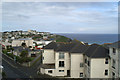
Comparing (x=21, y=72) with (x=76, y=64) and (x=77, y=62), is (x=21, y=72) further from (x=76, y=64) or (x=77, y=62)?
(x=77, y=62)

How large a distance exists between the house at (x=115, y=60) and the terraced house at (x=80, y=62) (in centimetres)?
47

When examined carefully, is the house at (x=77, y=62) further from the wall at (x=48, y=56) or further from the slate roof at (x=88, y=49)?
the wall at (x=48, y=56)

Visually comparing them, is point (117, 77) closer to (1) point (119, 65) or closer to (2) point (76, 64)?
(1) point (119, 65)

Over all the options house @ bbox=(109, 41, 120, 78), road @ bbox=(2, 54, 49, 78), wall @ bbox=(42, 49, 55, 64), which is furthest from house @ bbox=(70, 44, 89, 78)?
wall @ bbox=(42, 49, 55, 64)

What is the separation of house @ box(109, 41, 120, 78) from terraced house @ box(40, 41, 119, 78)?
472mm

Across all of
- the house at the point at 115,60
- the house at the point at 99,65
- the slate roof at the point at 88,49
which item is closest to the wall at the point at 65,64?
the slate roof at the point at 88,49

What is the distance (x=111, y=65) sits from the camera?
11742mm

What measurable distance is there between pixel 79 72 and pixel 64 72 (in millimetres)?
2137

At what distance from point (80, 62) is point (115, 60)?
4940 millimetres

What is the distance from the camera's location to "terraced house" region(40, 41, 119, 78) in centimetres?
1208

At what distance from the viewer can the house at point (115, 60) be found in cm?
1033

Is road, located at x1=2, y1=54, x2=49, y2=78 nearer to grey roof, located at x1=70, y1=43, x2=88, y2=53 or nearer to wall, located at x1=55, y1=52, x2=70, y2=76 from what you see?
wall, located at x1=55, y1=52, x2=70, y2=76

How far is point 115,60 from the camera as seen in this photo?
35.9 ft

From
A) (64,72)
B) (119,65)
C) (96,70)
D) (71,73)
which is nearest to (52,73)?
(64,72)
